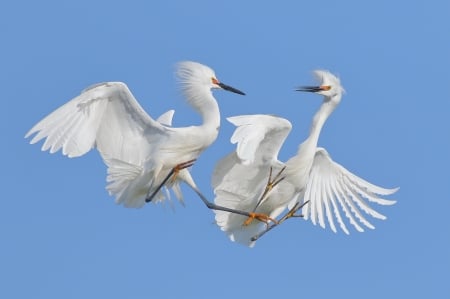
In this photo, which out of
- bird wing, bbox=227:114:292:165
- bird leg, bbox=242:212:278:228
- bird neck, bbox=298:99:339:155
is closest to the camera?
bird wing, bbox=227:114:292:165

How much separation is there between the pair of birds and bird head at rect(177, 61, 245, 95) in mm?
12

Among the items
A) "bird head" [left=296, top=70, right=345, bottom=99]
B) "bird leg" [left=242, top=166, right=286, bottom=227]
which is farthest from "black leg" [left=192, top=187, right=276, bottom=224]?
"bird head" [left=296, top=70, right=345, bottom=99]

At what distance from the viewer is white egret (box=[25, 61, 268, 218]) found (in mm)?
24172

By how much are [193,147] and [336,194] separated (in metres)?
2.95

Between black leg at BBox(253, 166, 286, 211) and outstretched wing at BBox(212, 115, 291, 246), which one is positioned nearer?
outstretched wing at BBox(212, 115, 291, 246)

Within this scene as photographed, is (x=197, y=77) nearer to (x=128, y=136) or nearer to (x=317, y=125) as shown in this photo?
(x=128, y=136)

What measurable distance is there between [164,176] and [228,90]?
4.46 feet

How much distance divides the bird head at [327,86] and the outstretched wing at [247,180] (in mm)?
1264

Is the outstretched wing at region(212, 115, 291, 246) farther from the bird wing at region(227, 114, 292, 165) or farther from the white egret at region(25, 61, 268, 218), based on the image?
the white egret at region(25, 61, 268, 218)

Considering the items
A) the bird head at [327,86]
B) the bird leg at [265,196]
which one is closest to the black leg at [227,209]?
the bird leg at [265,196]

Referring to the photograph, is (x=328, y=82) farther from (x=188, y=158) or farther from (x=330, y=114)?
(x=188, y=158)

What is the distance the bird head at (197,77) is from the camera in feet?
81.5

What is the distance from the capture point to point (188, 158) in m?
24.6

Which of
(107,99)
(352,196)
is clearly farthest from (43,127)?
(352,196)
